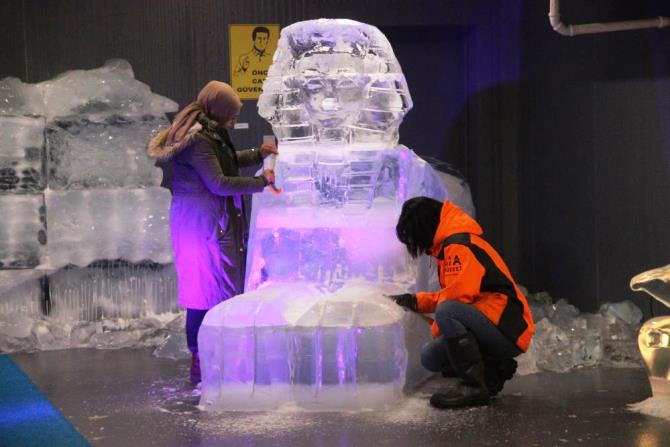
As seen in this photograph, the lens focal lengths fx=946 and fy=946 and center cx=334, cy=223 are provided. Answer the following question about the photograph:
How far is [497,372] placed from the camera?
4211 millimetres

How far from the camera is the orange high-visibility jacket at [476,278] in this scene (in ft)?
13.0

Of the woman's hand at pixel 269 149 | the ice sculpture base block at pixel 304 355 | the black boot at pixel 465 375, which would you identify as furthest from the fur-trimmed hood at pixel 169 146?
the black boot at pixel 465 375

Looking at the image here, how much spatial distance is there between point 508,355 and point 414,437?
695mm

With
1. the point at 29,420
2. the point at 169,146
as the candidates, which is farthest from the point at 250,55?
the point at 29,420

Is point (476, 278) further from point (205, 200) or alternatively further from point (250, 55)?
point (250, 55)

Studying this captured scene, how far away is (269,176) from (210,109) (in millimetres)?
442

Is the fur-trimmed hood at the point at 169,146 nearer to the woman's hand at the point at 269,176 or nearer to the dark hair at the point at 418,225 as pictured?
the woman's hand at the point at 269,176

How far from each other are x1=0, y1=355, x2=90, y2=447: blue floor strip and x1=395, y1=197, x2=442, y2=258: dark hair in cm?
155

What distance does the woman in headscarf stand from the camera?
4.46m

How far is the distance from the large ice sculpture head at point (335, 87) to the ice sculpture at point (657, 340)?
4.73ft

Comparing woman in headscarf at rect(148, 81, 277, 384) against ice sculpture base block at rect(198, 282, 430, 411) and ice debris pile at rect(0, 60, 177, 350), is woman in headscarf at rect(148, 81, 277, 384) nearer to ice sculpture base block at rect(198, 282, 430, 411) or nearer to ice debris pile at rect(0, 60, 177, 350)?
ice sculpture base block at rect(198, 282, 430, 411)

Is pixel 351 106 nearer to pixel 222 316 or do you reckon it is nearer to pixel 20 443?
pixel 222 316

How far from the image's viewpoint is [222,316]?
13.4 ft

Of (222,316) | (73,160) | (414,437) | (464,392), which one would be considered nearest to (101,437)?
(222,316)
